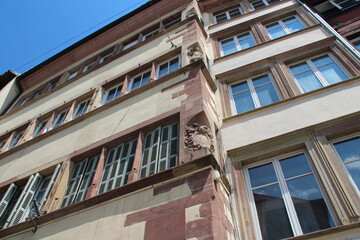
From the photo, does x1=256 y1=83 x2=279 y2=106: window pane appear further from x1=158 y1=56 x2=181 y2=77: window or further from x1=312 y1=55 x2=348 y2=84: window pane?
x1=158 y1=56 x2=181 y2=77: window

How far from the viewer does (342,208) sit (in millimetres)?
4707

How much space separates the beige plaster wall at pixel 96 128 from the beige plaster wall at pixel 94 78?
8.96ft

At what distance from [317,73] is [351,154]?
3158 mm

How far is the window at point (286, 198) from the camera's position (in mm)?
4883

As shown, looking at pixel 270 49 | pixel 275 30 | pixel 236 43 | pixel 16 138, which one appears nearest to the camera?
pixel 270 49

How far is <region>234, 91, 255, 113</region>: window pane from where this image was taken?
7.96 m

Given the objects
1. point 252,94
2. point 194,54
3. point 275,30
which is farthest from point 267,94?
point 275,30

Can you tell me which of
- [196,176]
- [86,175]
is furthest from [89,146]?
[196,176]

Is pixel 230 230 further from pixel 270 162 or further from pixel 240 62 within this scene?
pixel 240 62

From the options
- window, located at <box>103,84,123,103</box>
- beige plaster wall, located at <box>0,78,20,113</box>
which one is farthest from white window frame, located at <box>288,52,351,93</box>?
beige plaster wall, located at <box>0,78,20,113</box>

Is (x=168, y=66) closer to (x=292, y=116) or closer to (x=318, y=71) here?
(x=318, y=71)

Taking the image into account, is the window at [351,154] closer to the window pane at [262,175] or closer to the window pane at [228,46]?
the window pane at [262,175]

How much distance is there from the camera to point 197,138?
6113 millimetres

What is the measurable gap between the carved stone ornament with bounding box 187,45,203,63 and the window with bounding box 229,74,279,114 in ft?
4.47
